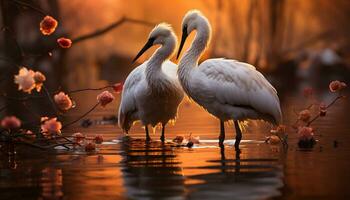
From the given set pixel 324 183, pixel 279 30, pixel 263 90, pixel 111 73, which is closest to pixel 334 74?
pixel 279 30

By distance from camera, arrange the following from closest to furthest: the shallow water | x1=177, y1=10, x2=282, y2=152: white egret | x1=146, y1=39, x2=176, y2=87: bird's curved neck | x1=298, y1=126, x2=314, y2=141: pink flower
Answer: the shallow water < x1=298, y1=126, x2=314, y2=141: pink flower < x1=177, y1=10, x2=282, y2=152: white egret < x1=146, y1=39, x2=176, y2=87: bird's curved neck

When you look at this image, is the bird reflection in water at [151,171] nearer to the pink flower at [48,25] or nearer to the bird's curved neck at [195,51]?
the bird's curved neck at [195,51]

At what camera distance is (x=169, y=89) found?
1425 centimetres

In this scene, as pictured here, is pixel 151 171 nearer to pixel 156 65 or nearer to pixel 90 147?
pixel 90 147

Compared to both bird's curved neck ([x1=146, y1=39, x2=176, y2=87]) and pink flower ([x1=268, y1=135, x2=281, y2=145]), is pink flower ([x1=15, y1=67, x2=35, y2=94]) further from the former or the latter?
bird's curved neck ([x1=146, y1=39, x2=176, y2=87])

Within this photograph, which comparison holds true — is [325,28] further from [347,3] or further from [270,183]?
[270,183]

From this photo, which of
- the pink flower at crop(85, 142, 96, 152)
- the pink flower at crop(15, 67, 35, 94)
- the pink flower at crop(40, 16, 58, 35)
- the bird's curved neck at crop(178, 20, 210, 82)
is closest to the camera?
the pink flower at crop(15, 67, 35, 94)

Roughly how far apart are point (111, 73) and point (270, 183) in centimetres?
4888

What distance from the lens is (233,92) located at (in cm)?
1271

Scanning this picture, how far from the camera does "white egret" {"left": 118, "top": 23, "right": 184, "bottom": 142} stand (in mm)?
14219

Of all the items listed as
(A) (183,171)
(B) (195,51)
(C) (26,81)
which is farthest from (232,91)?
(C) (26,81)

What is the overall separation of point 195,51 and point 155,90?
884mm

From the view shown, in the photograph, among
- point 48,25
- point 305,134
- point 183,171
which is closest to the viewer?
point 183,171

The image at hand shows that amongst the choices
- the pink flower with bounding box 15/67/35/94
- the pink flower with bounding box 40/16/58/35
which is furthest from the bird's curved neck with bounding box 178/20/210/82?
the pink flower with bounding box 15/67/35/94
